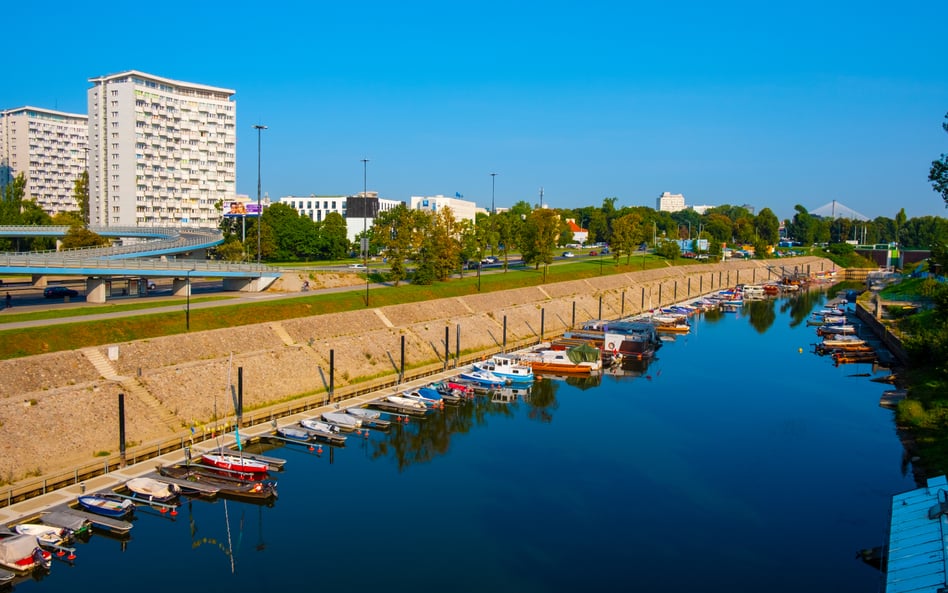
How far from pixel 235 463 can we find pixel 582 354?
28.7 m

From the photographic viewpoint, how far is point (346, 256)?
100062mm

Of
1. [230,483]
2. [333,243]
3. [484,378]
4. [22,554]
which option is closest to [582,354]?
[484,378]

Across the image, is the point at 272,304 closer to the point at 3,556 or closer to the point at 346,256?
the point at 3,556

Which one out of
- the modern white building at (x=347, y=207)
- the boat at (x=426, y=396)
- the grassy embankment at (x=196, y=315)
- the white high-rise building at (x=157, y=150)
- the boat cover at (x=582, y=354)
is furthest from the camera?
the modern white building at (x=347, y=207)

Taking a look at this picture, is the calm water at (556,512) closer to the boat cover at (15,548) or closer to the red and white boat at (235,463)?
the boat cover at (15,548)

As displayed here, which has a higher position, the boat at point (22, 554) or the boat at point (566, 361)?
the boat at point (566, 361)

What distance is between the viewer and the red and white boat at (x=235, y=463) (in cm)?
3005

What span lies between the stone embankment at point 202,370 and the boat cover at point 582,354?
20.0 ft

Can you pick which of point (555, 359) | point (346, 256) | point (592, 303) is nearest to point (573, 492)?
point (555, 359)

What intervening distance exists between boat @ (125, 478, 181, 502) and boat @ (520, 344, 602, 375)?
2800cm

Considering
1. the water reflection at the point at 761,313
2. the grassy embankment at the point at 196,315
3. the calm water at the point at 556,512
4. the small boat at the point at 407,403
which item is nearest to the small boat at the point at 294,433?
the calm water at the point at 556,512

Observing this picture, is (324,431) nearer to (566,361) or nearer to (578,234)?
(566,361)

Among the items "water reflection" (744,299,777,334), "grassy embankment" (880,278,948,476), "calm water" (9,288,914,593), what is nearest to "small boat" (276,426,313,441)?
"calm water" (9,288,914,593)

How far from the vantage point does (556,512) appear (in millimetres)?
28297
